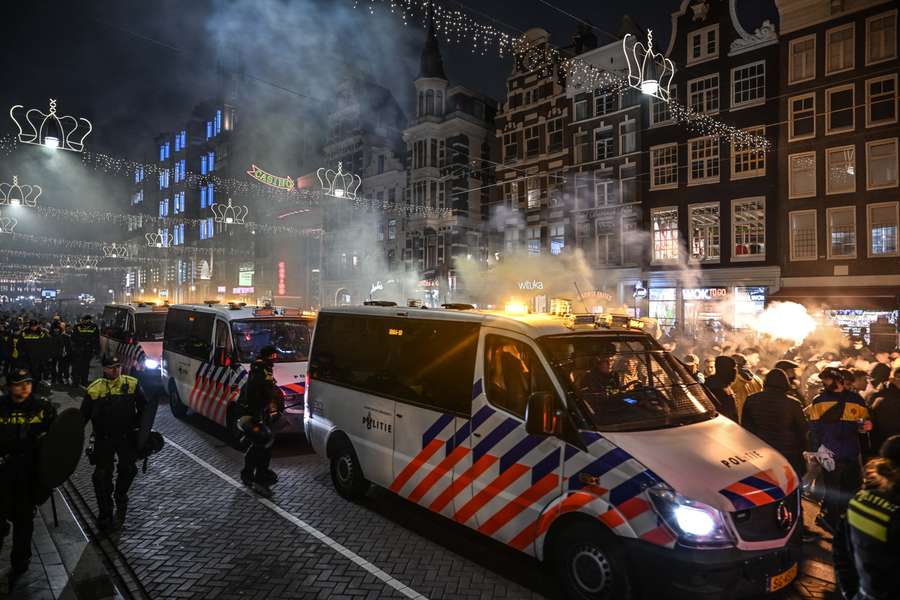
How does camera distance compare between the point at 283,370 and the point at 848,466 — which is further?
the point at 283,370

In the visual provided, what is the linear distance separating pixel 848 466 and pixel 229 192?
60.0 metres

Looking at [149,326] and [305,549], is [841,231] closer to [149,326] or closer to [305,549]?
[305,549]

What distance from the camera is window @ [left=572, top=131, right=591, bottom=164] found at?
2909cm

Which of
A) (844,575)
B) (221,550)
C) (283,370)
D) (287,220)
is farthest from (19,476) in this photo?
(287,220)

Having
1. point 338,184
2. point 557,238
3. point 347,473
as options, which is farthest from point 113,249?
point 347,473

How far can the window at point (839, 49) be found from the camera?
21125mm

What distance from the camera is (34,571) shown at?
482 cm

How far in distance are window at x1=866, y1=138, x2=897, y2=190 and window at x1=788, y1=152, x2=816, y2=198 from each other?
1.81m

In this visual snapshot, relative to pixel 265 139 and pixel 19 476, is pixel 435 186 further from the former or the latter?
pixel 19 476

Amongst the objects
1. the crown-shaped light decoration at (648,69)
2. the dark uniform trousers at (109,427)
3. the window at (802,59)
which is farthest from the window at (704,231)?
the dark uniform trousers at (109,427)

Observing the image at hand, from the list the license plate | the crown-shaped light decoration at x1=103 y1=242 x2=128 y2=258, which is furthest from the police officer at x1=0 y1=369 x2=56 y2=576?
the crown-shaped light decoration at x1=103 y1=242 x2=128 y2=258

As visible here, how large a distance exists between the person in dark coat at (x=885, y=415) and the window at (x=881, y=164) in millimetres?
19406

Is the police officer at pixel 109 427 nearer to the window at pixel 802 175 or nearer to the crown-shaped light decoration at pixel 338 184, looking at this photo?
the crown-shaped light decoration at pixel 338 184

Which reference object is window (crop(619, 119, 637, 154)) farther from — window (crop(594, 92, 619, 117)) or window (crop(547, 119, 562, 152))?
window (crop(547, 119, 562, 152))
